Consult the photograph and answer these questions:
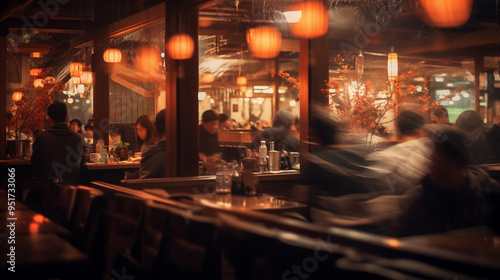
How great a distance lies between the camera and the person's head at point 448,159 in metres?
2.99

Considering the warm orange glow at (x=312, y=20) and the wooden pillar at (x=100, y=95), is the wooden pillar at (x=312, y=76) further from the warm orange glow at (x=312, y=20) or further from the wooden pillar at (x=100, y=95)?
the wooden pillar at (x=100, y=95)

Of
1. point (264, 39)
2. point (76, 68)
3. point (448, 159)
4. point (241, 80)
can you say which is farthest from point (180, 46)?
point (241, 80)

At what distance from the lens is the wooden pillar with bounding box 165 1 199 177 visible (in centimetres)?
597

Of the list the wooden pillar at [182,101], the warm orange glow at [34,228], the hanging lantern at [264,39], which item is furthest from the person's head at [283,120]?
the warm orange glow at [34,228]

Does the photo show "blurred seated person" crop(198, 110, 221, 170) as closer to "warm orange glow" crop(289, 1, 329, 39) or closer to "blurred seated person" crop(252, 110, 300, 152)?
"blurred seated person" crop(252, 110, 300, 152)

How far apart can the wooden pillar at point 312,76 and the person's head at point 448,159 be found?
2043 millimetres

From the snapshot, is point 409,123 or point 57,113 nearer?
point 409,123

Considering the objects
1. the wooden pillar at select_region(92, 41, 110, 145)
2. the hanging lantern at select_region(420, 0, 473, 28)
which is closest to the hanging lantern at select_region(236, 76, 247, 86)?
the wooden pillar at select_region(92, 41, 110, 145)

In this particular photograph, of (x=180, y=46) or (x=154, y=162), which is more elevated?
(x=180, y=46)

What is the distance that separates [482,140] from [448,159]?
397 centimetres

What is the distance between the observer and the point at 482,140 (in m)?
6.57

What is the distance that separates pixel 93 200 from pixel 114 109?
12.5m

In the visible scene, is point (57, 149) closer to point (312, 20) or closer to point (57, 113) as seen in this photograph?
point (57, 113)

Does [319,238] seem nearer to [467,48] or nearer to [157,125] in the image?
[157,125]
